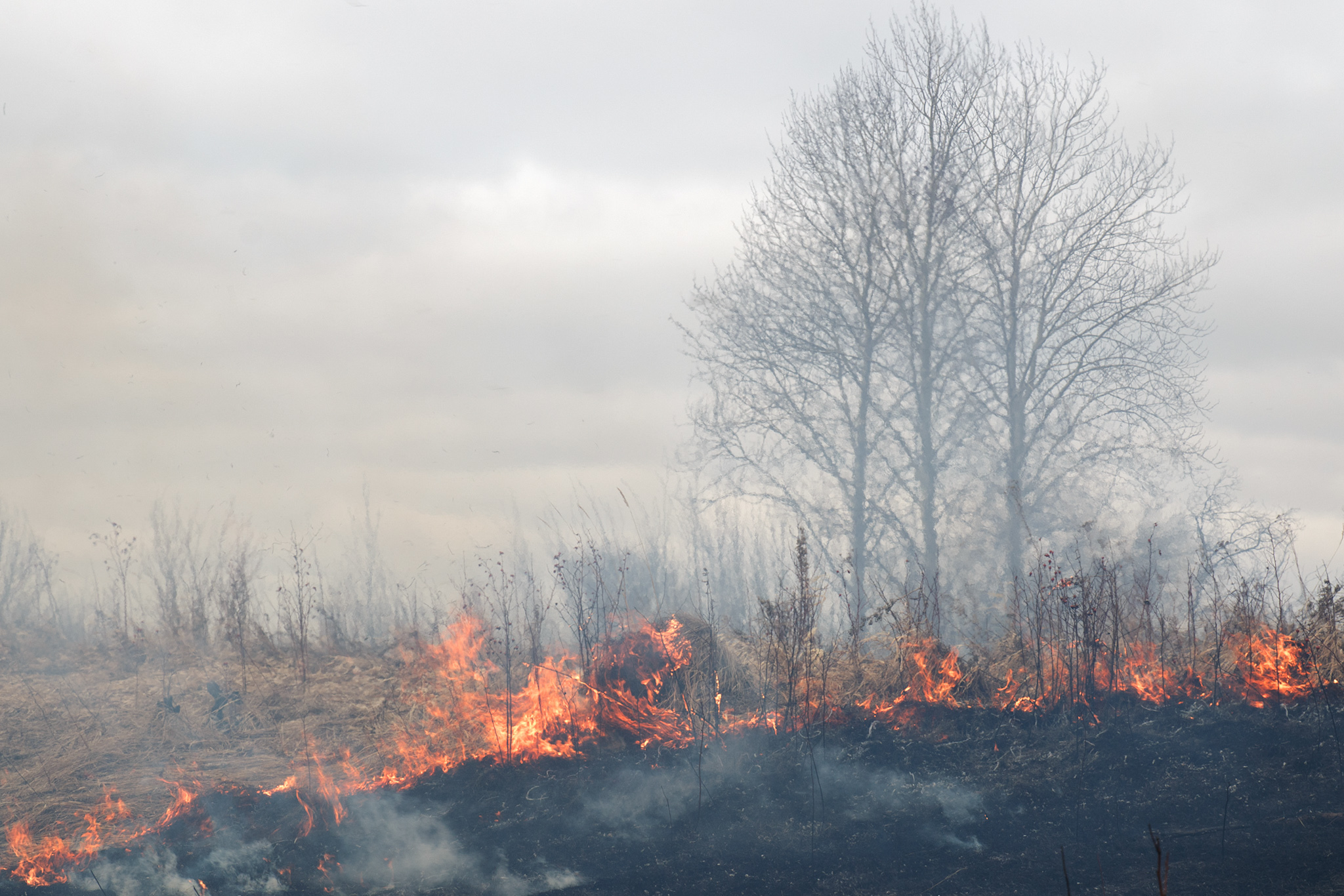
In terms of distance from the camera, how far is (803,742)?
8.29 m

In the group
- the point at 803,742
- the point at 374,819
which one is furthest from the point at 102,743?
the point at 803,742

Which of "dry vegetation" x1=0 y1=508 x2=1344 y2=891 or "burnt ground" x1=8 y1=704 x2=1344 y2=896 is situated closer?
Answer: "burnt ground" x1=8 y1=704 x2=1344 y2=896

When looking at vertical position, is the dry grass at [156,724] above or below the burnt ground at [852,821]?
above

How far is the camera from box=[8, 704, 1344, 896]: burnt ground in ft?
21.4

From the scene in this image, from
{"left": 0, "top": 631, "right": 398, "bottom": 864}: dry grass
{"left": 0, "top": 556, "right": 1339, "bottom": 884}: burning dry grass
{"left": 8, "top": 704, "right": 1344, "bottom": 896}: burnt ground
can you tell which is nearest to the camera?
{"left": 8, "top": 704, "right": 1344, "bottom": 896}: burnt ground

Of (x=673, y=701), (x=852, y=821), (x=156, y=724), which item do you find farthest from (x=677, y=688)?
(x=156, y=724)

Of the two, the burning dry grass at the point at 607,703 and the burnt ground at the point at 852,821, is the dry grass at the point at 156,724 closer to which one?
the burning dry grass at the point at 607,703

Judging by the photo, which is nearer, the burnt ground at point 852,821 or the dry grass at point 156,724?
the burnt ground at point 852,821

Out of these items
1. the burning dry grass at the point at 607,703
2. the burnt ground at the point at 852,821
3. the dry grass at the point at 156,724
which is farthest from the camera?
the dry grass at the point at 156,724

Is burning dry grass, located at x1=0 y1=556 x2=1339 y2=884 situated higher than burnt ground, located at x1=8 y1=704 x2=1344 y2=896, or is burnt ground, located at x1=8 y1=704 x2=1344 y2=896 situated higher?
burning dry grass, located at x1=0 y1=556 x2=1339 y2=884

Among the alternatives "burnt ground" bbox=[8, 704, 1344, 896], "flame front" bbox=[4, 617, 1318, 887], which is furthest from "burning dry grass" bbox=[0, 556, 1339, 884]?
"burnt ground" bbox=[8, 704, 1344, 896]

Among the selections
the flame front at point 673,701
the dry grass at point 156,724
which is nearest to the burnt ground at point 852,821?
the flame front at point 673,701

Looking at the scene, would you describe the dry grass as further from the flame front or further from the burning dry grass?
the flame front

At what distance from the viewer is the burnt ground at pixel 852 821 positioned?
652 centimetres
